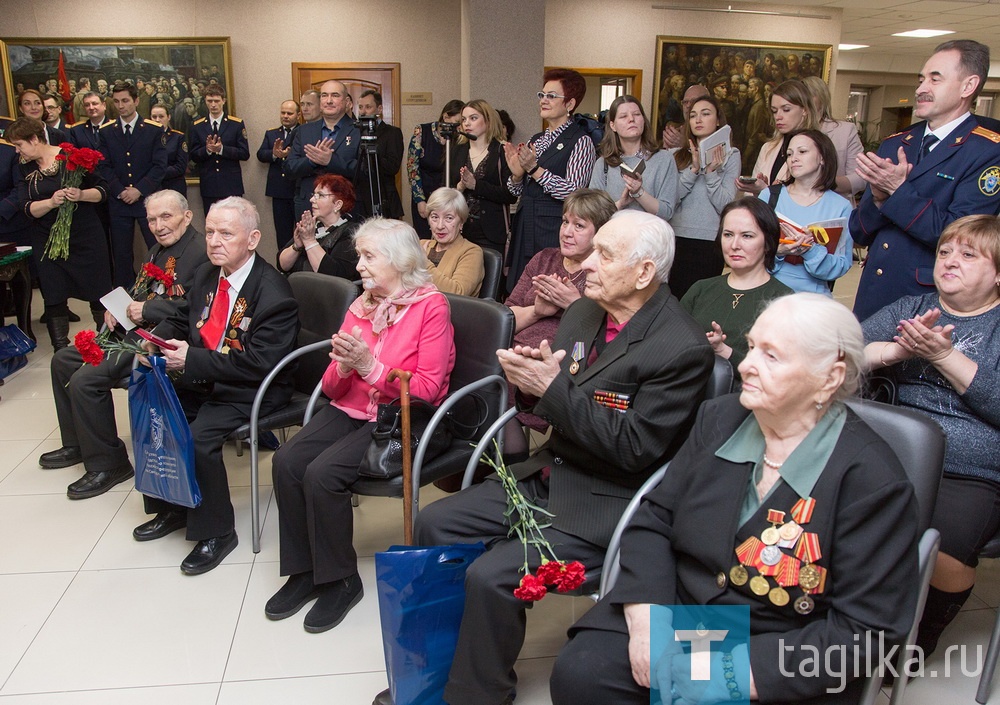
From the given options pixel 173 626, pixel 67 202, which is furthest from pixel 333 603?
pixel 67 202

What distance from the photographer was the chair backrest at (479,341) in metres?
2.68

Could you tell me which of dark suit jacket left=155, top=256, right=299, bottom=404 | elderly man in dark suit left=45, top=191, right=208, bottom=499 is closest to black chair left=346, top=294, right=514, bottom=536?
dark suit jacket left=155, top=256, right=299, bottom=404

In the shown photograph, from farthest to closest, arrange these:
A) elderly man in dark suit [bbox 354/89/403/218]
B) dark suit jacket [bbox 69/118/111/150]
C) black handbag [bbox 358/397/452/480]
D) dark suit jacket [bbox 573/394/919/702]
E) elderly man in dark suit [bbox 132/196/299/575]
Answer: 1. dark suit jacket [bbox 69/118/111/150]
2. elderly man in dark suit [bbox 354/89/403/218]
3. elderly man in dark suit [bbox 132/196/299/575]
4. black handbag [bbox 358/397/452/480]
5. dark suit jacket [bbox 573/394/919/702]

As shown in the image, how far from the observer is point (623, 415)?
2000 mm

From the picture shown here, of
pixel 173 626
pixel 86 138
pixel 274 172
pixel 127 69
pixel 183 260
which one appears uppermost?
pixel 127 69

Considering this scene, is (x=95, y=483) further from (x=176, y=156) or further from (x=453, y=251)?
(x=176, y=156)

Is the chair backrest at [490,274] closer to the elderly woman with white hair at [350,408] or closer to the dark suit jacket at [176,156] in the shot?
the elderly woman with white hair at [350,408]

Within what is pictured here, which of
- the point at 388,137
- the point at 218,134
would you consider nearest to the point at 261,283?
the point at 388,137

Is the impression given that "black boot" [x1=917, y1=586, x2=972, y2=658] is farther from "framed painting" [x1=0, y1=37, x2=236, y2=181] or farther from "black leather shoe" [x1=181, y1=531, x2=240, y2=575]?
"framed painting" [x1=0, y1=37, x2=236, y2=181]

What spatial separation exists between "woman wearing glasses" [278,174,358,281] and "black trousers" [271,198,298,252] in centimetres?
351

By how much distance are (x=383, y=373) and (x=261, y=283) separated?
802mm

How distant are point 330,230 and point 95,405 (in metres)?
1.43

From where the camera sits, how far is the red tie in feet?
10.1

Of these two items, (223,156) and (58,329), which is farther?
(223,156)
